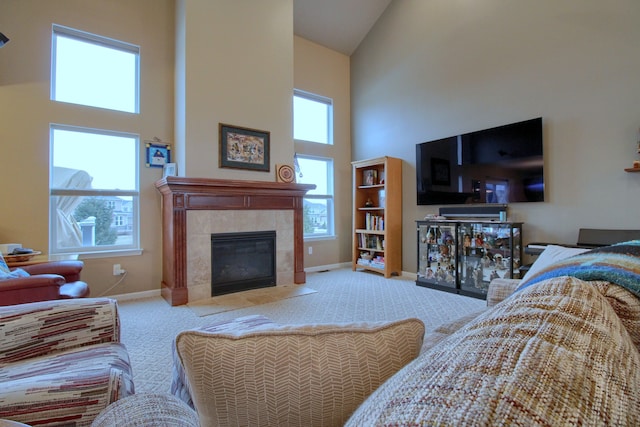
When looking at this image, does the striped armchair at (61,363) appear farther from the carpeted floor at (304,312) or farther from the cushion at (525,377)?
the cushion at (525,377)

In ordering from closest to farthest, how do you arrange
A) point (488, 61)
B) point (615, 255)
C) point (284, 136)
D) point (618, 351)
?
point (618, 351) < point (615, 255) < point (488, 61) < point (284, 136)

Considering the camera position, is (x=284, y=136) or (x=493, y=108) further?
(x=284, y=136)

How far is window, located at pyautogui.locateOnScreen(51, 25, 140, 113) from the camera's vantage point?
133 inches

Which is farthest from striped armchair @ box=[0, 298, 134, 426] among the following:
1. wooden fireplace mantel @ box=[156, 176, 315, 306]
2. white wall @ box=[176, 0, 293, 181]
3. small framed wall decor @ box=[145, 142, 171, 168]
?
small framed wall decor @ box=[145, 142, 171, 168]

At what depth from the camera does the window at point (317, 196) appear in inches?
208

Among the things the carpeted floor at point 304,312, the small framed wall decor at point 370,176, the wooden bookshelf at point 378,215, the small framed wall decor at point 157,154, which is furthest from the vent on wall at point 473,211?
the small framed wall decor at point 157,154

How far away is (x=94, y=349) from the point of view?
129 cm

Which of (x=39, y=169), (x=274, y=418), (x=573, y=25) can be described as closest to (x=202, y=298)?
(x=39, y=169)

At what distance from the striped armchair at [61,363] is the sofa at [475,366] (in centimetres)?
45

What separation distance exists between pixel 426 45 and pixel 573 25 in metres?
1.80

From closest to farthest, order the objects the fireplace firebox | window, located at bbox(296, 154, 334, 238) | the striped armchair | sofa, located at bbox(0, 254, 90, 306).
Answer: the striped armchair → sofa, located at bbox(0, 254, 90, 306) → the fireplace firebox → window, located at bbox(296, 154, 334, 238)

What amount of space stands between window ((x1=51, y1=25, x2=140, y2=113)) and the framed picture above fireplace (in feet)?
3.79

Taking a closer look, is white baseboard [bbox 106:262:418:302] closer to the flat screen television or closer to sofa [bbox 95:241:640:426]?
the flat screen television

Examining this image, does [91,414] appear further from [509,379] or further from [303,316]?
[303,316]
